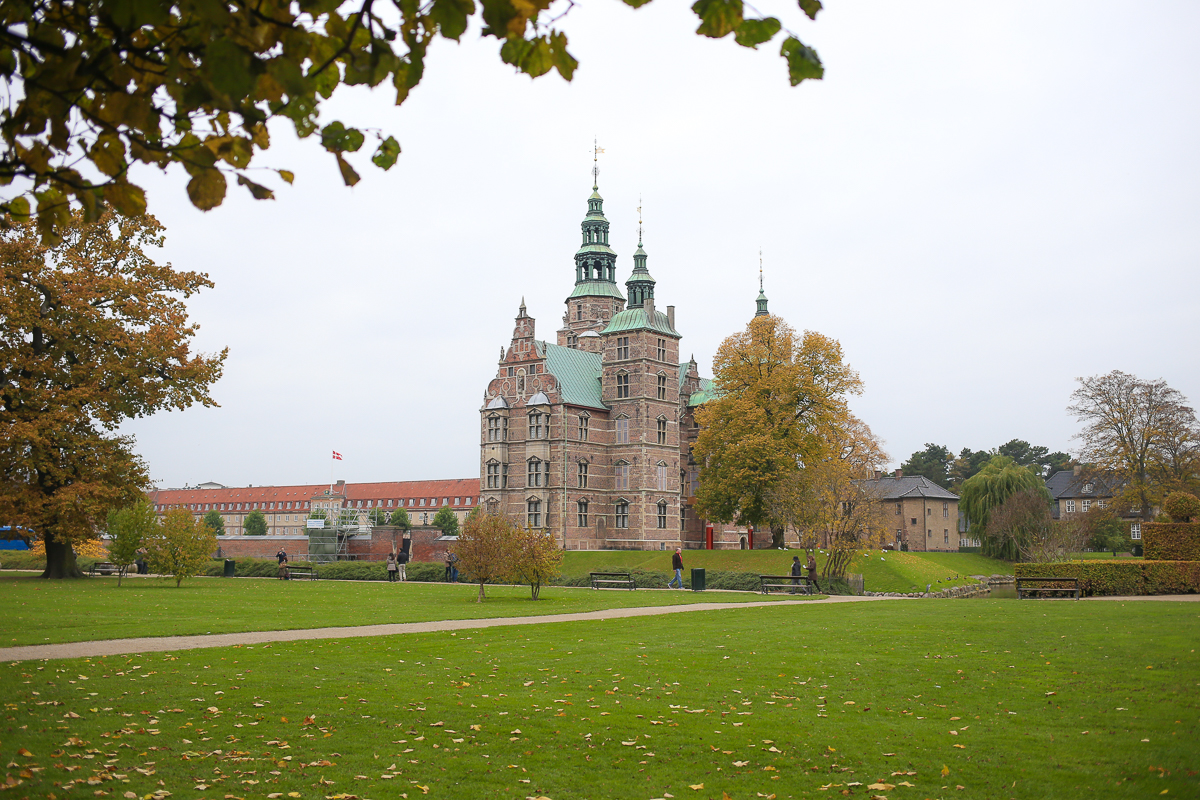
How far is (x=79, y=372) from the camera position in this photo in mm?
36031

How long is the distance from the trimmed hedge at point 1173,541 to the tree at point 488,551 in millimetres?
22623

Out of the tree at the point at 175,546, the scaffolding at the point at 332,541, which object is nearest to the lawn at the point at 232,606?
the tree at the point at 175,546

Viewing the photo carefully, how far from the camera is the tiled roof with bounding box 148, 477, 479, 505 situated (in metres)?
115

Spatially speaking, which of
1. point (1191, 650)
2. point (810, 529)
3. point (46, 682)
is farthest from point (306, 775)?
point (810, 529)

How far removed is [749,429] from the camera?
167ft

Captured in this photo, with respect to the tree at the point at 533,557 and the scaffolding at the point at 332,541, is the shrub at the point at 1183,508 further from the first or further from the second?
the scaffolding at the point at 332,541

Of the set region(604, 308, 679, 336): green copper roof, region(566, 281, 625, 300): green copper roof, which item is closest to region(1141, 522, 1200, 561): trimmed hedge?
region(604, 308, 679, 336): green copper roof

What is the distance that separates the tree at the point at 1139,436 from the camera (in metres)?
53.4

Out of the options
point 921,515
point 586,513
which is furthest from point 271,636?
point 921,515

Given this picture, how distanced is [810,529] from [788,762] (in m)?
32.7

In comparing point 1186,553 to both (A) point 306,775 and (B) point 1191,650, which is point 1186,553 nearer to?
(B) point 1191,650

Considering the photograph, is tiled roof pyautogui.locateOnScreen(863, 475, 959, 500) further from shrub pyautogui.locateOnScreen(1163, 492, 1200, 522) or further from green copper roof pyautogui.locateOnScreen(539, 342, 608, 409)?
shrub pyautogui.locateOnScreen(1163, 492, 1200, 522)

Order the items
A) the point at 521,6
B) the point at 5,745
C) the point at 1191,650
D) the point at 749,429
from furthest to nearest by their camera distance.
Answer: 1. the point at 749,429
2. the point at 1191,650
3. the point at 5,745
4. the point at 521,6

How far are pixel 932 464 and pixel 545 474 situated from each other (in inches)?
2607
